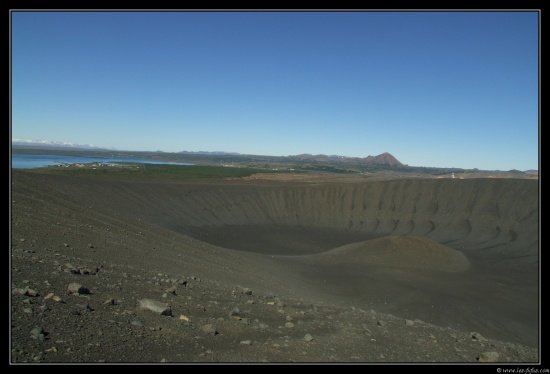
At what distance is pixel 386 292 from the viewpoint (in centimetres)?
1480

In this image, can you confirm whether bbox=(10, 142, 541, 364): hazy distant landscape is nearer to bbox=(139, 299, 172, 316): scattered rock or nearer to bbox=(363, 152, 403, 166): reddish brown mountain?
bbox=(139, 299, 172, 316): scattered rock

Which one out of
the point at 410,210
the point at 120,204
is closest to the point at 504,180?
the point at 410,210

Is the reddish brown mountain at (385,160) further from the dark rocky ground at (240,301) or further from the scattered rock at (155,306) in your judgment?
the scattered rock at (155,306)

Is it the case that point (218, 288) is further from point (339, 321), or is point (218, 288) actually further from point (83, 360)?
point (83, 360)

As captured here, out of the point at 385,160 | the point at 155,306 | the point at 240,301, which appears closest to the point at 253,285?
the point at 240,301

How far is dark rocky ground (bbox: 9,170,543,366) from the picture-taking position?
4457 millimetres

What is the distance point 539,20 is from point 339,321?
18.1ft

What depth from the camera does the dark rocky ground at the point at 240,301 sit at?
4457 mm

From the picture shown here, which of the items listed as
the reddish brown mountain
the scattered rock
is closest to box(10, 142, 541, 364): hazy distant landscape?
the scattered rock

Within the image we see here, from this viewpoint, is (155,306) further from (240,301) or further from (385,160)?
(385,160)
